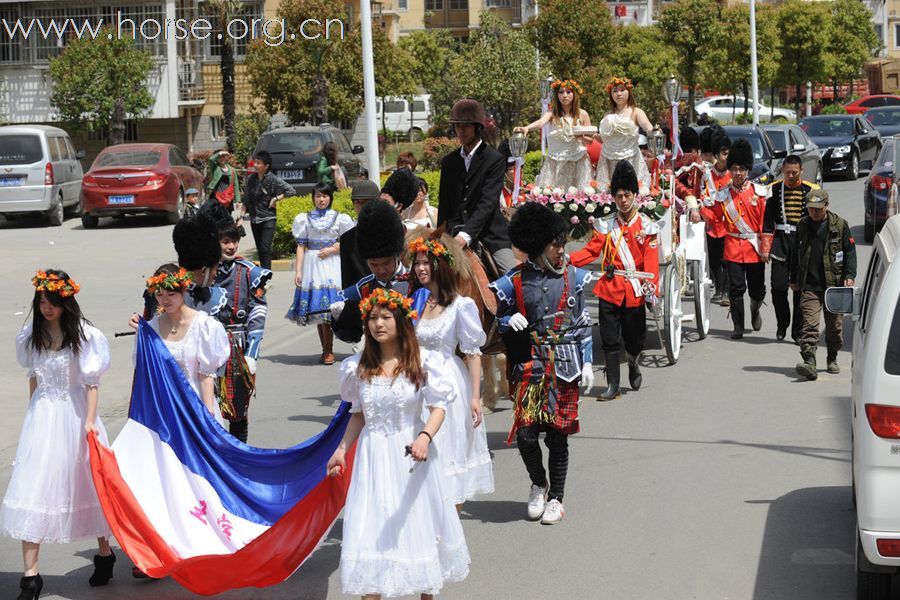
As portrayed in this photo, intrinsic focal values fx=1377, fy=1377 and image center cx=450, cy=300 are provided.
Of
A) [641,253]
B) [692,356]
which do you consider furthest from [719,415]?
[692,356]

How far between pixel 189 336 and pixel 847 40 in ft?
189

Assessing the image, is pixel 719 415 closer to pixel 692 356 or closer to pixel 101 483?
pixel 692 356

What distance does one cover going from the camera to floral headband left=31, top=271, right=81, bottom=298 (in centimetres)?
700

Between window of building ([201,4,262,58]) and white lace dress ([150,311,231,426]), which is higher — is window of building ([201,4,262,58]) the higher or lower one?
the higher one

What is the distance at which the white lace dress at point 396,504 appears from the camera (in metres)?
5.88

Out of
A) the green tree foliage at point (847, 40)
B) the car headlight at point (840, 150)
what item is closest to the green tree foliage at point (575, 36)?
the car headlight at point (840, 150)

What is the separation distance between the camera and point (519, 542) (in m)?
7.70

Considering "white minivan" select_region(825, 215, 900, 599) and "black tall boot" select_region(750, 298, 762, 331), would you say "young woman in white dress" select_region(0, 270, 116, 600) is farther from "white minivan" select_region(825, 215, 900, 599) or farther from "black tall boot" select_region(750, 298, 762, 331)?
"black tall boot" select_region(750, 298, 762, 331)

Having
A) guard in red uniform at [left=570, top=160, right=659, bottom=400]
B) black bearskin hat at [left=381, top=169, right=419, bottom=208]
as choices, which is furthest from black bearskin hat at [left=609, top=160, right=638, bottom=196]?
black bearskin hat at [left=381, top=169, right=419, bottom=208]

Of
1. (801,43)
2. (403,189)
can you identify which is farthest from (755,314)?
(801,43)

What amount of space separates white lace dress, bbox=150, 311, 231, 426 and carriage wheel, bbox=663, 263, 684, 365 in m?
6.15

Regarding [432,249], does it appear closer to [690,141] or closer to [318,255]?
[318,255]

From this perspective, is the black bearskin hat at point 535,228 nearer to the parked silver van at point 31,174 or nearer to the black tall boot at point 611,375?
the black tall boot at point 611,375

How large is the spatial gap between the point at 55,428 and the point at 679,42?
45.9 m
